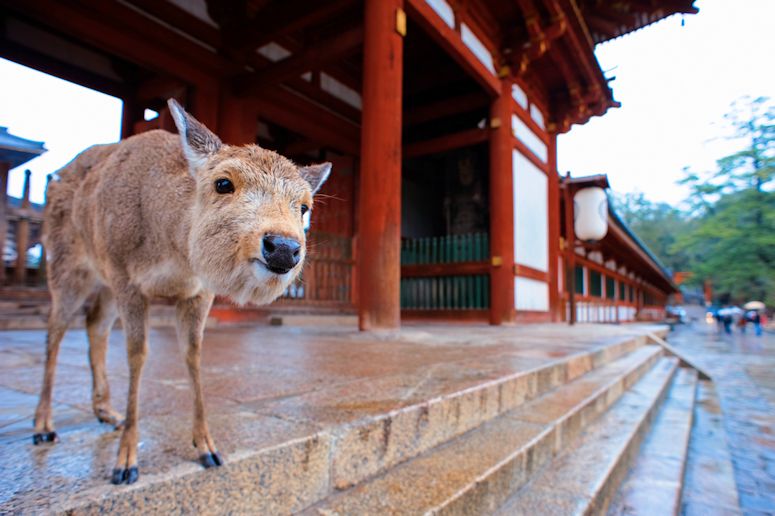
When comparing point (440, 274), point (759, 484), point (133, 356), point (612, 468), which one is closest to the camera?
point (133, 356)

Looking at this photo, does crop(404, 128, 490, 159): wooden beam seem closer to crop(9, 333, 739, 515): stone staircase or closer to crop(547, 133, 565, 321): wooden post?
crop(547, 133, 565, 321): wooden post

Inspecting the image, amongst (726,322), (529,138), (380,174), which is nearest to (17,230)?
(380,174)

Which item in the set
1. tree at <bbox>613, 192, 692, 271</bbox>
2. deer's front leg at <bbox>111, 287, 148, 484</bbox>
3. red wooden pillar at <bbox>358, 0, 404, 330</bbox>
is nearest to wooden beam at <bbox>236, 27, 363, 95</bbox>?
red wooden pillar at <bbox>358, 0, 404, 330</bbox>

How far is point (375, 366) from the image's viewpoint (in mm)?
2746

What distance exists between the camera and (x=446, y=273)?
26.7 feet

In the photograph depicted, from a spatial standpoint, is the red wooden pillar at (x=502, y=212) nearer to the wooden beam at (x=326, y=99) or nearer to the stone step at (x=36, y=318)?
the wooden beam at (x=326, y=99)

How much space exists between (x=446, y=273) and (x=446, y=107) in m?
3.13

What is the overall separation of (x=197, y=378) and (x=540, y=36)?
24.7 ft

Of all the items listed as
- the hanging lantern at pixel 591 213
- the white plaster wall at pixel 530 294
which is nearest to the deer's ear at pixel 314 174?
the white plaster wall at pixel 530 294

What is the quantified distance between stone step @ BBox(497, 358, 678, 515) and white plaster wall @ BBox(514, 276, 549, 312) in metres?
4.48

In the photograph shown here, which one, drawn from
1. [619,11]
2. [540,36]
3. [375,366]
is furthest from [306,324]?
[619,11]

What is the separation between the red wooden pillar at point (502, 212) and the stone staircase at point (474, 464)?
12.8 ft

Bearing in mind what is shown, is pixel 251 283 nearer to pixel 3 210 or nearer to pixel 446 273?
pixel 3 210

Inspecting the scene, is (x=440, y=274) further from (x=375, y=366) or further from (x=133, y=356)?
(x=133, y=356)
